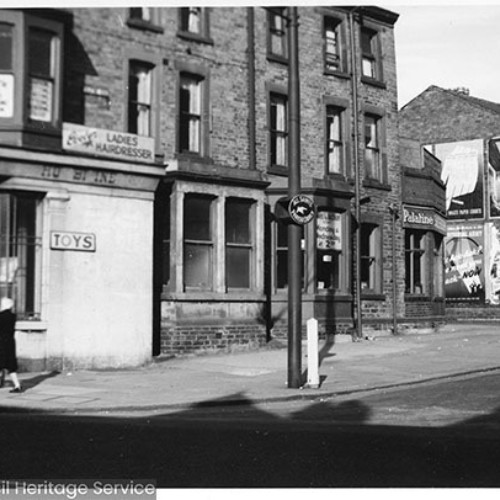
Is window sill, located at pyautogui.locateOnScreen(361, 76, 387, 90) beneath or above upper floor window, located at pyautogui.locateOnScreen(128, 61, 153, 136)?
above

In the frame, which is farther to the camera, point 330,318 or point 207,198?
point 330,318

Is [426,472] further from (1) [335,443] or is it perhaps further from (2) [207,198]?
(2) [207,198]

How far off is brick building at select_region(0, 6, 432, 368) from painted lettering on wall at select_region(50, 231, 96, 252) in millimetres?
35

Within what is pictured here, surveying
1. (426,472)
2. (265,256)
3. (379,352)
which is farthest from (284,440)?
(265,256)

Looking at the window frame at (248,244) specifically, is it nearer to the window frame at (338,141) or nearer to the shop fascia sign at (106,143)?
the shop fascia sign at (106,143)

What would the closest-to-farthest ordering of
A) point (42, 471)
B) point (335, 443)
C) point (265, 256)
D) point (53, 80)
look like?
1. point (42, 471)
2. point (335, 443)
3. point (53, 80)
4. point (265, 256)

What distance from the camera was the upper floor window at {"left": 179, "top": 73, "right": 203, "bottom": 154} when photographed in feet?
57.5

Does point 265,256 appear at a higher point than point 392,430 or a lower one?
higher

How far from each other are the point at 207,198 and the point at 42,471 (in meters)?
11.9

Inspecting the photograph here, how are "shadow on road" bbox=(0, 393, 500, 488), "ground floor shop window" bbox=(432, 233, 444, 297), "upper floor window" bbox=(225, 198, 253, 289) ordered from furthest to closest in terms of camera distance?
1. "ground floor shop window" bbox=(432, 233, 444, 297)
2. "upper floor window" bbox=(225, 198, 253, 289)
3. "shadow on road" bbox=(0, 393, 500, 488)

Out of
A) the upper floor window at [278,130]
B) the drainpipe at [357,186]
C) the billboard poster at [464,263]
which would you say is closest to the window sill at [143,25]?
the upper floor window at [278,130]

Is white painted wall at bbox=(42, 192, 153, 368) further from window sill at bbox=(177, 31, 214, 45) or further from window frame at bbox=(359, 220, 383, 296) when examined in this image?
window frame at bbox=(359, 220, 383, 296)

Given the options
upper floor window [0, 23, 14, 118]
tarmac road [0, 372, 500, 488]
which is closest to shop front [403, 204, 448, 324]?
tarmac road [0, 372, 500, 488]

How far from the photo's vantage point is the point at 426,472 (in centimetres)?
630
